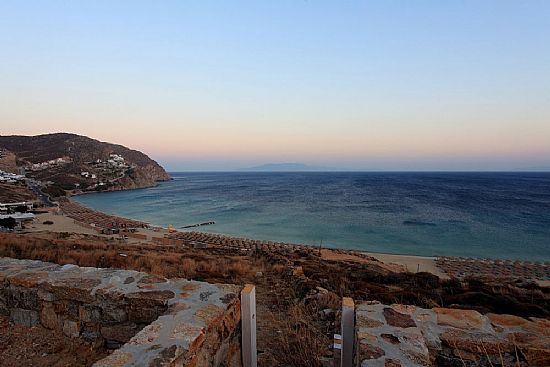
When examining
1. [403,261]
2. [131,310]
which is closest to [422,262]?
[403,261]

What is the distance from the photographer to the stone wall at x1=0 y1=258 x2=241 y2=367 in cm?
230

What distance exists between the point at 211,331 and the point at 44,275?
7.84ft

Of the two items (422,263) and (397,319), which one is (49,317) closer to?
(397,319)

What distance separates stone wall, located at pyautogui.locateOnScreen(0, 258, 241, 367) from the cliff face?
70.9 meters

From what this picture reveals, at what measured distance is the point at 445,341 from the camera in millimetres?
2463

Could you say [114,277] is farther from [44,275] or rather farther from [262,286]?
[262,286]

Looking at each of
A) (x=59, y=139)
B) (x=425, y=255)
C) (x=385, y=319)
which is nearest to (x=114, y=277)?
(x=385, y=319)

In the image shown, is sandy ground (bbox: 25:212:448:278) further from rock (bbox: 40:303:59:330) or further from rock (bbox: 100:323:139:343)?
rock (bbox: 40:303:59:330)

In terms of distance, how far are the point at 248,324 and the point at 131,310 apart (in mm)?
1209

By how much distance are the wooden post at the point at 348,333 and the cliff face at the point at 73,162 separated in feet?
242

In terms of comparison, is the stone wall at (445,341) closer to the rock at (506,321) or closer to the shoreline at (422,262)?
the rock at (506,321)

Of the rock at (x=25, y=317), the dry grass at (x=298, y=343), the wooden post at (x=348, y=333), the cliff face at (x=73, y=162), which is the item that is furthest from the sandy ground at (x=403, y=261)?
the cliff face at (x=73, y=162)

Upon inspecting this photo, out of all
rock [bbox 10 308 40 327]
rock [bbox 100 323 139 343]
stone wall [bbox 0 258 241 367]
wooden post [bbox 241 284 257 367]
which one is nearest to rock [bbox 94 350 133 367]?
stone wall [bbox 0 258 241 367]

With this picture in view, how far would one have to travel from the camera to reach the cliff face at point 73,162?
2697 inches
